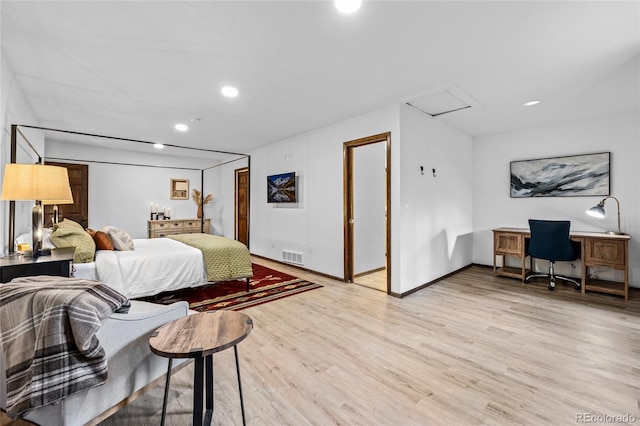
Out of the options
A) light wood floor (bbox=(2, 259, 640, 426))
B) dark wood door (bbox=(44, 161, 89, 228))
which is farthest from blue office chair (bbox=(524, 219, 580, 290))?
dark wood door (bbox=(44, 161, 89, 228))

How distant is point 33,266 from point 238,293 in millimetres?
2038

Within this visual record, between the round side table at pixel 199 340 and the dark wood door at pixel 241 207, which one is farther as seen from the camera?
the dark wood door at pixel 241 207

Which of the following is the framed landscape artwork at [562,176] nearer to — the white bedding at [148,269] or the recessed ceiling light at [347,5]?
the recessed ceiling light at [347,5]

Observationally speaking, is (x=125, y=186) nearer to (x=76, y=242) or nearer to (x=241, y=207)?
(x=241, y=207)

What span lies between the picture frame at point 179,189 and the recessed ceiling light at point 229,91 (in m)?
4.39

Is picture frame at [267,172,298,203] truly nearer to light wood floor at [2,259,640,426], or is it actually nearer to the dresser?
light wood floor at [2,259,640,426]

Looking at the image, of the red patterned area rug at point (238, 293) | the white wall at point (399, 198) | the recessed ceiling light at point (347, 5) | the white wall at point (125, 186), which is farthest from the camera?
the white wall at point (125, 186)

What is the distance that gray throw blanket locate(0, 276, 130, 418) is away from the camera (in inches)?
42.3

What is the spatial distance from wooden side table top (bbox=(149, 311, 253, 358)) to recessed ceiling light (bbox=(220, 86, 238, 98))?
243 centimetres

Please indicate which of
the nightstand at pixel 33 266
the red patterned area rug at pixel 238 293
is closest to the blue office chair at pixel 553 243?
the red patterned area rug at pixel 238 293

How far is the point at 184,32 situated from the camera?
81.1 inches

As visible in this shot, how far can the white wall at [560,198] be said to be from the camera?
3.80 metres

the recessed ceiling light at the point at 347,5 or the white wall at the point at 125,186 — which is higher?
the recessed ceiling light at the point at 347,5

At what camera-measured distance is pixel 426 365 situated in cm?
209
